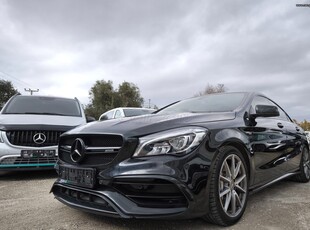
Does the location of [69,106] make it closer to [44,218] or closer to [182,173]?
[44,218]

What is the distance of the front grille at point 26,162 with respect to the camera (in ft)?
15.4

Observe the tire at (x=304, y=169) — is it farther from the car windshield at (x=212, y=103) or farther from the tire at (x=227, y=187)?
the tire at (x=227, y=187)

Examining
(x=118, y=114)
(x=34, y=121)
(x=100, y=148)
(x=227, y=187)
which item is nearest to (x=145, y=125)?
(x=100, y=148)

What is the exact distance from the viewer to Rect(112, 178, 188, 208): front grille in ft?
7.73

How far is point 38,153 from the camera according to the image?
191 inches

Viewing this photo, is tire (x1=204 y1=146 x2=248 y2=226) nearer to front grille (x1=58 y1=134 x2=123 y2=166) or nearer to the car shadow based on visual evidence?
front grille (x1=58 y1=134 x2=123 y2=166)

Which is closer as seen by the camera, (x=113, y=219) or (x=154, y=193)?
(x=154, y=193)

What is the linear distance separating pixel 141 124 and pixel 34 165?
283cm

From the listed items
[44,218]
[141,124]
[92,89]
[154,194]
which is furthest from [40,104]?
[92,89]

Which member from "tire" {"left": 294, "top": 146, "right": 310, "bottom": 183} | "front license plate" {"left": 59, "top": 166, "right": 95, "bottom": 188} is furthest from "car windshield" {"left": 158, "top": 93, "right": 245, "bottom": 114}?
"tire" {"left": 294, "top": 146, "right": 310, "bottom": 183}

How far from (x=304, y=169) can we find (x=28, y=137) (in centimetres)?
449

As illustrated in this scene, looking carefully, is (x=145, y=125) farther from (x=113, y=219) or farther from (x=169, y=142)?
(x=113, y=219)

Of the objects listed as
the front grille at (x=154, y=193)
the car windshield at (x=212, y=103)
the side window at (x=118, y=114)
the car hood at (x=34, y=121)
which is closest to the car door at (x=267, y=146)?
the car windshield at (x=212, y=103)

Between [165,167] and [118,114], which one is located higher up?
[118,114]
